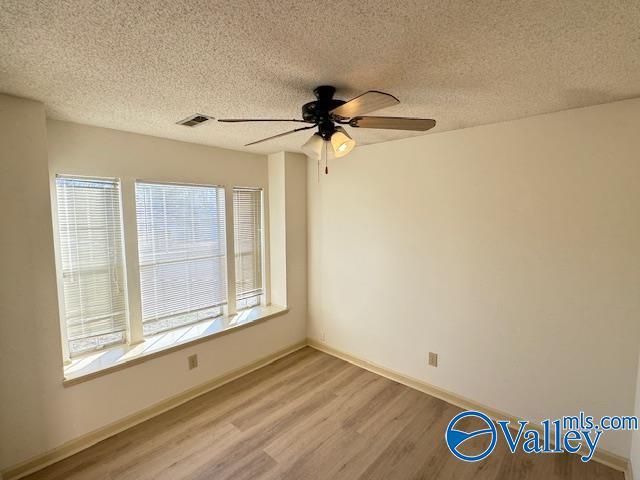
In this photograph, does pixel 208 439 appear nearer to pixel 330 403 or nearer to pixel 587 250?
pixel 330 403

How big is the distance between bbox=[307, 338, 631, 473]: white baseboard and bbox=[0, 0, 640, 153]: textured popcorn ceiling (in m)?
2.40

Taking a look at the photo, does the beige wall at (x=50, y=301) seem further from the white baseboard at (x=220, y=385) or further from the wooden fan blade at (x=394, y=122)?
the wooden fan blade at (x=394, y=122)

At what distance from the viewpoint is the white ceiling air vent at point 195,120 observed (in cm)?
219

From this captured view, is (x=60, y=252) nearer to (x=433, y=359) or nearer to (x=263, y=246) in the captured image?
(x=263, y=246)

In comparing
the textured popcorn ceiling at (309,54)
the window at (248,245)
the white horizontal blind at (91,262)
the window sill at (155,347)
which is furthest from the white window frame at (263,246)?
the textured popcorn ceiling at (309,54)

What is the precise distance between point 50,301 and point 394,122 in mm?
2473

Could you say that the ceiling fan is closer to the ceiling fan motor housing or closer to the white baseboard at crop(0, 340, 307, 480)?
Answer: the ceiling fan motor housing

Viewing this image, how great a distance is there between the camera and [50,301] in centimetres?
203

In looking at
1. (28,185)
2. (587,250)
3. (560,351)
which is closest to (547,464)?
(560,351)

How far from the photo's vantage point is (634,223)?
6.31 feet

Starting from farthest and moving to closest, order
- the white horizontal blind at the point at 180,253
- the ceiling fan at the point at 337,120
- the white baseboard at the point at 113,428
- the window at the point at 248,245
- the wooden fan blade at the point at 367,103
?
the window at the point at 248,245 < the white horizontal blind at the point at 180,253 < the white baseboard at the point at 113,428 < the ceiling fan at the point at 337,120 < the wooden fan blade at the point at 367,103

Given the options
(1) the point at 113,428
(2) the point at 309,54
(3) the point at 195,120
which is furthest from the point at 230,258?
(2) the point at 309,54

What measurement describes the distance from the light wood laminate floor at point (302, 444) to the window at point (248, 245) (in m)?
1.06

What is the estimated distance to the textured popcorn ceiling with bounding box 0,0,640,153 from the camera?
1.08 m
